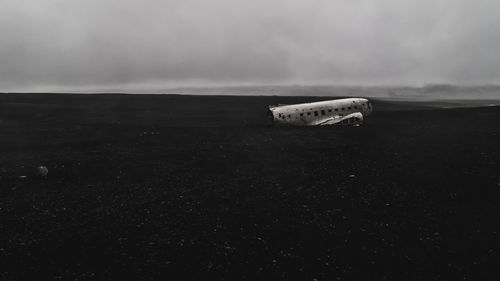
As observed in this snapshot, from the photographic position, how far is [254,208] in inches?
625

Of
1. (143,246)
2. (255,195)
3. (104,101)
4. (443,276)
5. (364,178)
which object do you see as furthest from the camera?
(104,101)

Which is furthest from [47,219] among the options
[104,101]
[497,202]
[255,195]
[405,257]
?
[104,101]

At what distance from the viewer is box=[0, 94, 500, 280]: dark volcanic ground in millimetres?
11070

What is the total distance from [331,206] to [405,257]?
486 cm

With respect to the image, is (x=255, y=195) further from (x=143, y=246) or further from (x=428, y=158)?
(x=428, y=158)

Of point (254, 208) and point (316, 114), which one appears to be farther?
point (316, 114)

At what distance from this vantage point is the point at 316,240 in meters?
12.7

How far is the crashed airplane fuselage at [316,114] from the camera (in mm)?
40000

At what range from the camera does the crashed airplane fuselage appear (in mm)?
40000

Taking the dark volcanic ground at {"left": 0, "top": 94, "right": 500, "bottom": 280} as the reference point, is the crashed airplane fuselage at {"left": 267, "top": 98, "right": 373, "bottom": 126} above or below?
above

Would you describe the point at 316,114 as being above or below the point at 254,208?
above

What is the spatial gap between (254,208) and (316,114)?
2693 centimetres

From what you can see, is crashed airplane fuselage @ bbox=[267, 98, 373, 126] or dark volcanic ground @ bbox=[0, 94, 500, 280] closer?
dark volcanic ground @ bbox=[0, 94, 500, 280]

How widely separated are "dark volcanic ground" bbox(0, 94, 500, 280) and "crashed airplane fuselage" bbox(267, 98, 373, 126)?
693 centimetres
